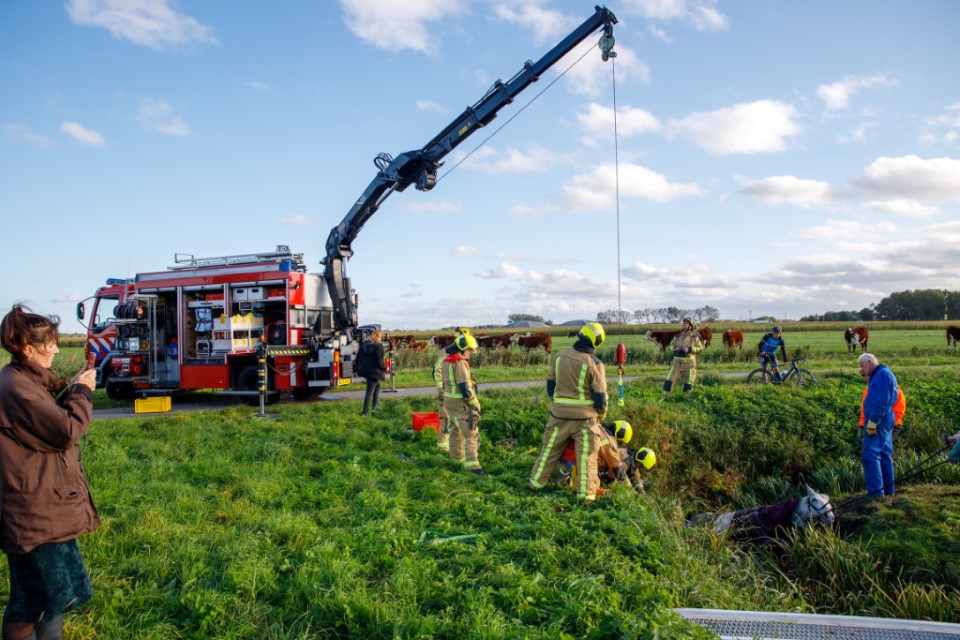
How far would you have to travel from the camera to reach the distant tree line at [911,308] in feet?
267

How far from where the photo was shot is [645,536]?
5340 millimetres

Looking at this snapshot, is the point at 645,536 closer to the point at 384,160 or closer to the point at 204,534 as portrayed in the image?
the point at 204,534

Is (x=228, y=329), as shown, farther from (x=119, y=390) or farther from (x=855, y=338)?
(x=855, y=338)

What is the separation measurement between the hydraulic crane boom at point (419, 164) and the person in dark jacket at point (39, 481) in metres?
11.1

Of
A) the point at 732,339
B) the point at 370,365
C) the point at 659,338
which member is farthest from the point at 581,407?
the point at 732,339

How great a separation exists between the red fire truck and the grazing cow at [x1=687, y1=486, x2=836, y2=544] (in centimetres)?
923

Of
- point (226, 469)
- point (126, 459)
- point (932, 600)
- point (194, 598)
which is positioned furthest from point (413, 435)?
point (932, 600)

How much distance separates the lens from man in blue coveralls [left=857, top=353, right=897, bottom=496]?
309 inches

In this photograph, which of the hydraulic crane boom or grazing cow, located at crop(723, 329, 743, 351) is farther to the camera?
grazing cow, located at crop(723, 329, 743, 351)

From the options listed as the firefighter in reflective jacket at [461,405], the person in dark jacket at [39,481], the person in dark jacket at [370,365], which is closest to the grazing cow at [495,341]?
the person in dark jacket at [370,365]

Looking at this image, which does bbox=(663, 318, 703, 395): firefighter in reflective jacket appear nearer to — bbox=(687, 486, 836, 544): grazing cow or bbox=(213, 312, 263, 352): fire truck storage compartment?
bbox=(687, 486, 836, 544): grazing cow

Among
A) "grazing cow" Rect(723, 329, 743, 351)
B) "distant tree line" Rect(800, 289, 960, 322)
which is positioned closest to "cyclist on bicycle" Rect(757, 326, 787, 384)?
"grazing cow" Rect(723, 329, 743, 351)

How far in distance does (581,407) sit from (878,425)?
14.3 feet

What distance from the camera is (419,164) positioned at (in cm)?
1423
